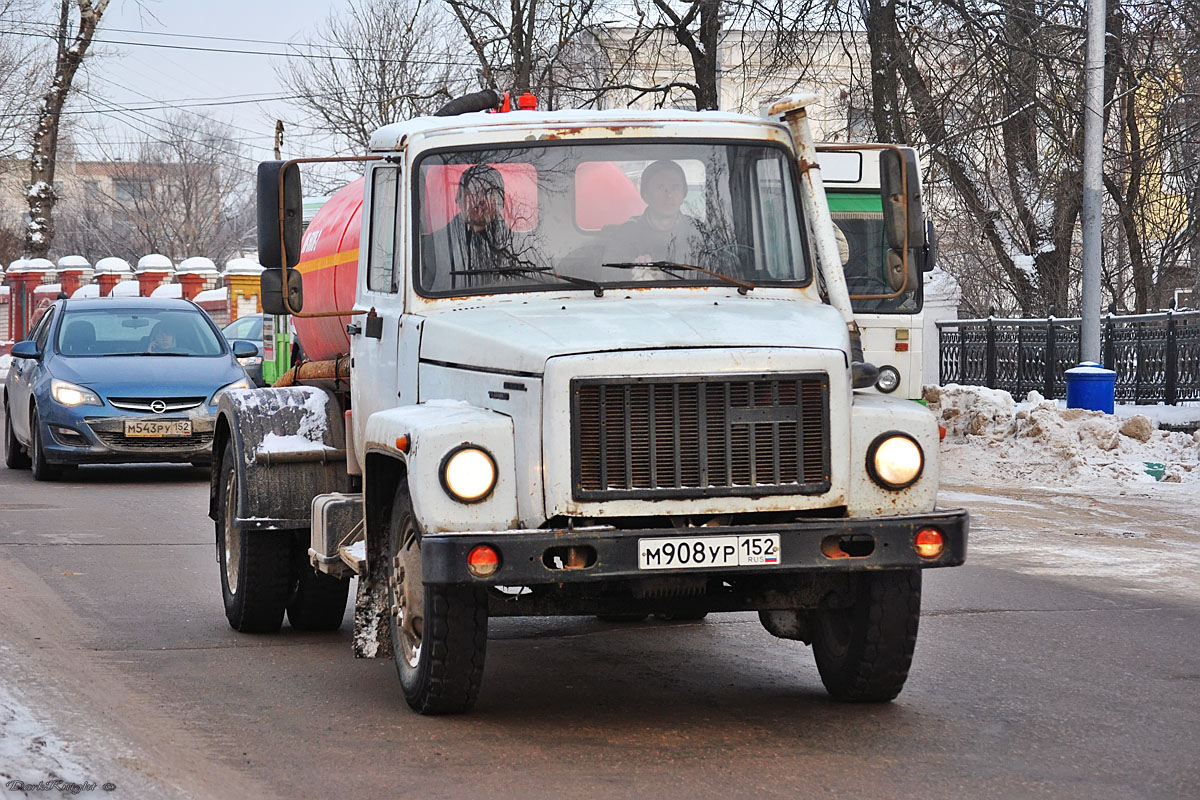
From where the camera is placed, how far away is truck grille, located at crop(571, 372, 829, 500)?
5586 millimetres

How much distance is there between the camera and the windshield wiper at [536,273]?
6363mm

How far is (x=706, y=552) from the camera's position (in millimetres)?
5566

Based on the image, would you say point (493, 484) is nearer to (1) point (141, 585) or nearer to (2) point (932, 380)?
(1) point (141, 585)

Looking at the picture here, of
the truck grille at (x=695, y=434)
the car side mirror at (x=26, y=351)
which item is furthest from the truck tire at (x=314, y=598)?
the car side mirror at (x=26, y=351)

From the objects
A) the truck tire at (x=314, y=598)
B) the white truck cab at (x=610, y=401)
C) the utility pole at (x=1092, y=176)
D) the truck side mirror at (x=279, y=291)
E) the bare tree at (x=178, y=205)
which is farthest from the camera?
the bare tree at (x=178, y=205)

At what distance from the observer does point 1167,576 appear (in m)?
10.4

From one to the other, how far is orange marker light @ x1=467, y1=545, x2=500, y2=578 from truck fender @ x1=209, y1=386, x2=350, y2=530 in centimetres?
228

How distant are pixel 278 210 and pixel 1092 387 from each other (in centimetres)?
1548

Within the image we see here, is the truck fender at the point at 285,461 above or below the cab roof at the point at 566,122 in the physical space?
below

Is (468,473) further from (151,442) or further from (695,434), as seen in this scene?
(151,442)

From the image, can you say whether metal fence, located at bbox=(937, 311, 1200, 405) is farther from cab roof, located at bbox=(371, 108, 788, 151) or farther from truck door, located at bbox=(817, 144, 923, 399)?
cab roof, located at bbox=(371, 108, 788, 151)

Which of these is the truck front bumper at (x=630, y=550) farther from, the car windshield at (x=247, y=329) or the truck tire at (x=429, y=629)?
the car windshield at (x=247, y=329)

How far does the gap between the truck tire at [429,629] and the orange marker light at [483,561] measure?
319 millimetres

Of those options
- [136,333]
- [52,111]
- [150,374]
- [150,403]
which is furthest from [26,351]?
[52,111]
